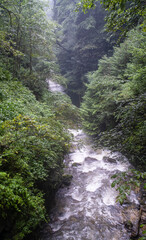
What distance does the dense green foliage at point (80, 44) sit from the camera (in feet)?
65.1

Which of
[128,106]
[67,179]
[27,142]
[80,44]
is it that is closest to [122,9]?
[128,106]

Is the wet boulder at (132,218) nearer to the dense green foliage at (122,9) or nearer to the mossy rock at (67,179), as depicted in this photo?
the mossy rock at (67,179)

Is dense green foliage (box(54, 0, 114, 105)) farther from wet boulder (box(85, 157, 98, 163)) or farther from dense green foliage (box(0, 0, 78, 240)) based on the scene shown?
wet boulder (box(85, 157, 98, 163))

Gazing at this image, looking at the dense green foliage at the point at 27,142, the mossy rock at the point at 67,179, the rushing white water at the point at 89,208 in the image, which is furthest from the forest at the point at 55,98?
the rushing white water at the point at 89,208

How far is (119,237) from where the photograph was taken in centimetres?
470

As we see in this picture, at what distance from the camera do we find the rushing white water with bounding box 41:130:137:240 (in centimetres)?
487

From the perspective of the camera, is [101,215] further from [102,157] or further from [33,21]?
[33,21]

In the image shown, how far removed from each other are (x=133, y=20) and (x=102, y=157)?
8047 millimetres

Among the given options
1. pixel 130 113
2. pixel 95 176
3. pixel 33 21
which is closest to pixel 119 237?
pixel 95 176

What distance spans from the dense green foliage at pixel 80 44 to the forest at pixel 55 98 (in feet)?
0.45

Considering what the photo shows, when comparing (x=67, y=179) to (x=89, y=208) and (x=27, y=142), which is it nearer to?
(x=89, y=208)

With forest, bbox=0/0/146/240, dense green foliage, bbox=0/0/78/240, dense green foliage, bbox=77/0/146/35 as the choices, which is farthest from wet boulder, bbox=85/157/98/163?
dense green foliage, bbox=77/0/146/35

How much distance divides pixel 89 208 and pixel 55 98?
26.5 ft

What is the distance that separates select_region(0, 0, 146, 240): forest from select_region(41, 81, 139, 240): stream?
663 mm
